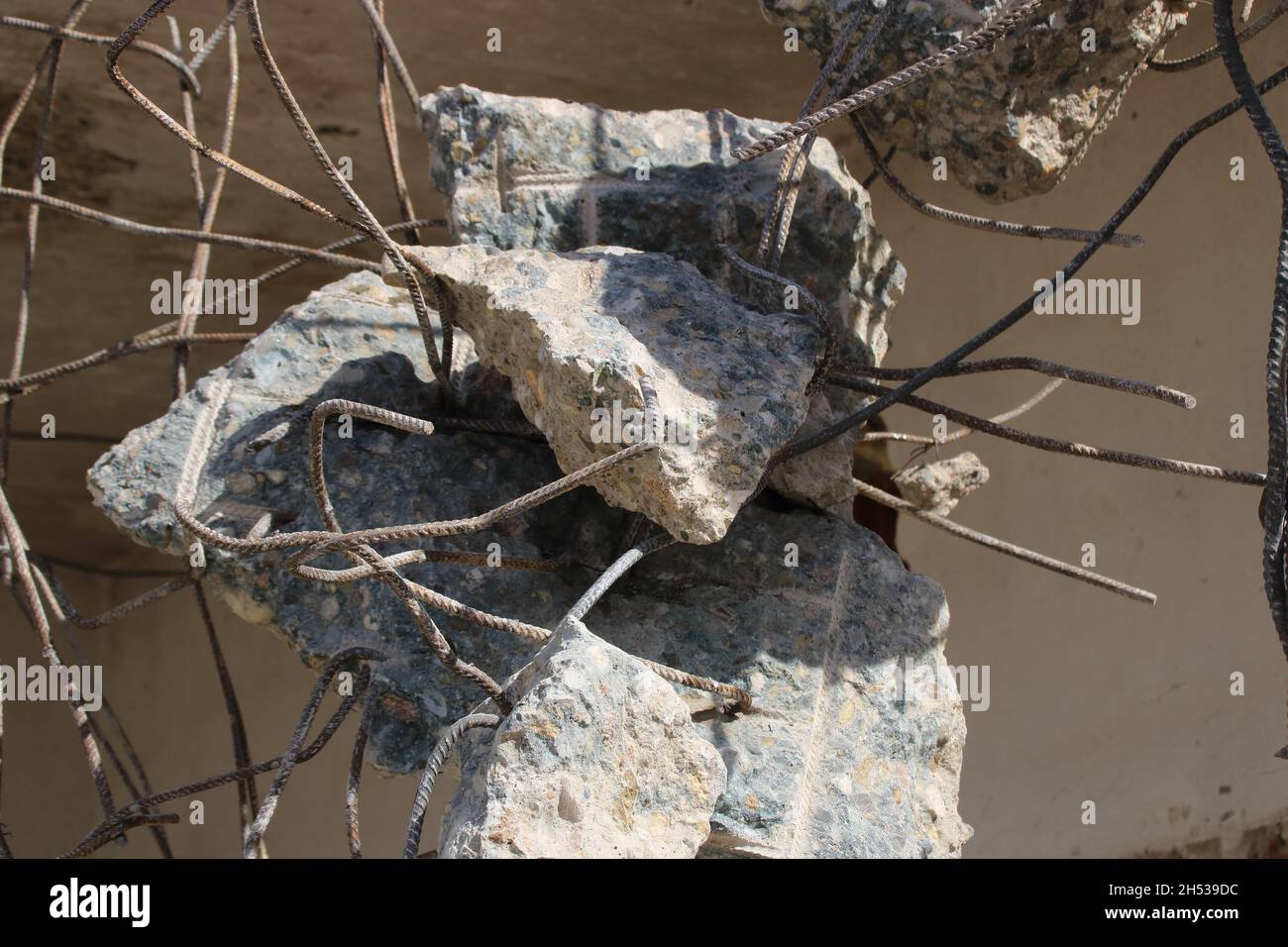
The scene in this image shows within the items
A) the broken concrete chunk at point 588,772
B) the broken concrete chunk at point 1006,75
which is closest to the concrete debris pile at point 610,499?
the broken concrete chunk at point 588,772

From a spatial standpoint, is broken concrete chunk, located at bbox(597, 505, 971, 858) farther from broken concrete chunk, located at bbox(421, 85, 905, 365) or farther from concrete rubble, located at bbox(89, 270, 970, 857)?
broken concrete chunk, located at bbox(421, 85, 905, 365)

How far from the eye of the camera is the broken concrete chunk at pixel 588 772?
1.09m

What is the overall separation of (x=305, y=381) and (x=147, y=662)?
9.74 feet

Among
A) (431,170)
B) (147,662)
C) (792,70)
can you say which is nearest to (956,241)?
(792,70)

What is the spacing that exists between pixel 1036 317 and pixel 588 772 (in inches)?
69.4

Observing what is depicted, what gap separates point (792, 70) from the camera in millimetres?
2680

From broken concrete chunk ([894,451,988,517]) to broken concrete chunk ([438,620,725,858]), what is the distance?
2.58 feet

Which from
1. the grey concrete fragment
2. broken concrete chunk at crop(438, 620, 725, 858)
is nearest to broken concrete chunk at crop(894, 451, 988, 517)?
the grey concrete fragment

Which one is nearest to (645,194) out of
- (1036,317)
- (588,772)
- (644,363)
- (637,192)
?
(637,192)

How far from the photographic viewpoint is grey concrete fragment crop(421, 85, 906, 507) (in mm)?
1651

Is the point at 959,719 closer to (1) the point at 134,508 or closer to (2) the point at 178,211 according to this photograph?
(1) the point at 134,508

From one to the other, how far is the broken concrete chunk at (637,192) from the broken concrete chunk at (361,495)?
0.20 metres

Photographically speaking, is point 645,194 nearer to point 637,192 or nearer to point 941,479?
point 637,192

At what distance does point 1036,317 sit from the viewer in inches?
102
